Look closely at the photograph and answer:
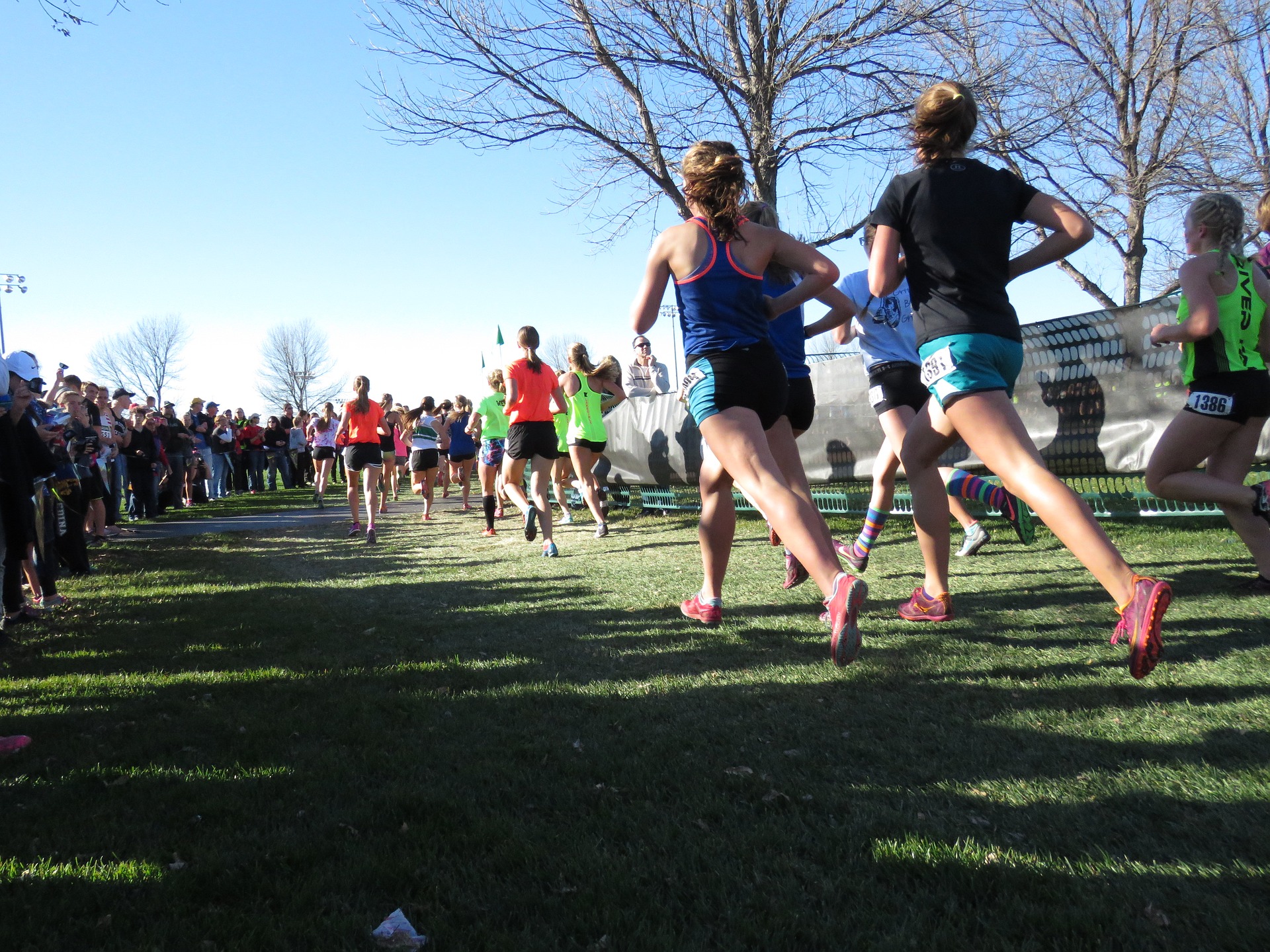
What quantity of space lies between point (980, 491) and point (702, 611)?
209 centimetres

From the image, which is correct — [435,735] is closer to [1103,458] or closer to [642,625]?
[642,625]

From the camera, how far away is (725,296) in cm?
412

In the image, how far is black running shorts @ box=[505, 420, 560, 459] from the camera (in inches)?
355

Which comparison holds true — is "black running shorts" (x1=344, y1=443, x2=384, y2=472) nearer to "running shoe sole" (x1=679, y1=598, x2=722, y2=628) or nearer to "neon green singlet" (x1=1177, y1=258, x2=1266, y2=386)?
"running shoe sole" (x1=679, y1=598, x2=722, y2=628)

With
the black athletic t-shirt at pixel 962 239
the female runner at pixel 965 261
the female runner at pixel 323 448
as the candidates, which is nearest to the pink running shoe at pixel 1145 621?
the female runner at pixel 965 261

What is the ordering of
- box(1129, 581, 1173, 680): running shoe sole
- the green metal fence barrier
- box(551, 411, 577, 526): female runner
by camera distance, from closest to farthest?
box(1129, 581, 1173, 680): running shoe sole < the green metal fence barrier < box(551, 411, 577, 526): female runner

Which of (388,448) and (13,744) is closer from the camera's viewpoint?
(13,744)

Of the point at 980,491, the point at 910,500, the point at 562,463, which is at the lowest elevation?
the point at 910,500

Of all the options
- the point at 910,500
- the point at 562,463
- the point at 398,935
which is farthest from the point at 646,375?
the point at 398,935

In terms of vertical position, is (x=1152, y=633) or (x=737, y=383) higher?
(x=737, y=383)

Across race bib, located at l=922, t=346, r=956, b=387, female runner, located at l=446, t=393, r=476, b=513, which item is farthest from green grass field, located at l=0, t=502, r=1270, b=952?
female runner, located at l=446, t=393, r=476, b=513

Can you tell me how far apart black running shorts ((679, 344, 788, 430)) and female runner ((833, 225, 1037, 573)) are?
4.95 ft

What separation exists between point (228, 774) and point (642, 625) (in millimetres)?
2474

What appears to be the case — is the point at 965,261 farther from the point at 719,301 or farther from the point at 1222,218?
the point at 1222,218
